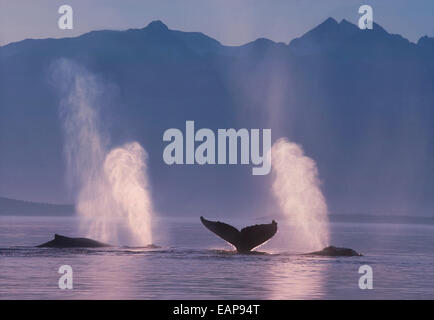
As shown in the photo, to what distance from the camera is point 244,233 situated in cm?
5497

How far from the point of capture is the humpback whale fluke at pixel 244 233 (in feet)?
178

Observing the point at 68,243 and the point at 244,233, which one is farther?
the point at 68,243

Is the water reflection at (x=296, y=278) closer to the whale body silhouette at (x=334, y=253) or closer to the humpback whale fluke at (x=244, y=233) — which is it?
the humpback whale fluke at (x=244, y=233)

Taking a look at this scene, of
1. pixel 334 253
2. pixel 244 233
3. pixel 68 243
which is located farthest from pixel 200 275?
pixel 68 243

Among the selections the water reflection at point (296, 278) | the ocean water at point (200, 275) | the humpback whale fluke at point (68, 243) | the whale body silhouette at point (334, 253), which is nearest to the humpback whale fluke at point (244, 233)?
the ocean water at point (200, 275)

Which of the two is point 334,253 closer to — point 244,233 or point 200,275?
point 244,233

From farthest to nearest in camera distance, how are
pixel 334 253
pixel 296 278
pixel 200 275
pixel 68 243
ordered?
pixel 68 243 → pixel 334 253 → pixel 200 275 → pixel 296 278
